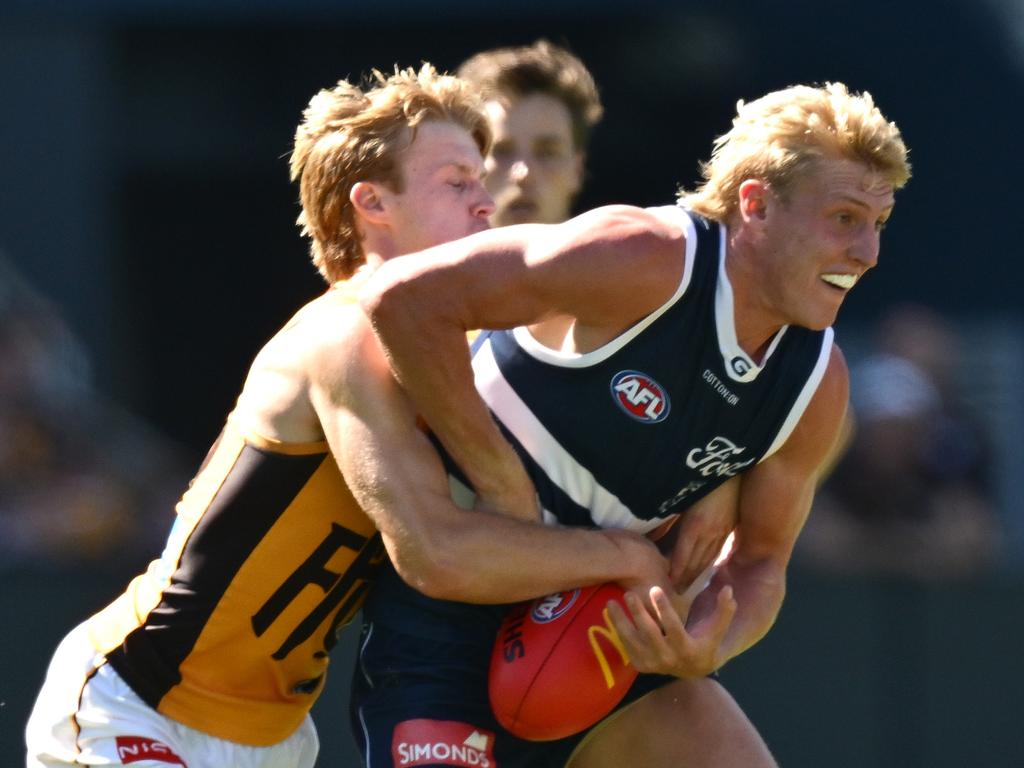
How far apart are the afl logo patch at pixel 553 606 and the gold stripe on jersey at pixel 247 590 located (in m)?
0.42

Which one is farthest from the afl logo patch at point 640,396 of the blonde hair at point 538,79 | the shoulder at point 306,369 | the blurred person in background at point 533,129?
the blonde hair at point 538,79

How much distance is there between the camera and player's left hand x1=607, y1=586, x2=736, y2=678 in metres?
3.89

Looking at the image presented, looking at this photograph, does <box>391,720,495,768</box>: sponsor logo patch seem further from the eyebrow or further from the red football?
the eyebrow

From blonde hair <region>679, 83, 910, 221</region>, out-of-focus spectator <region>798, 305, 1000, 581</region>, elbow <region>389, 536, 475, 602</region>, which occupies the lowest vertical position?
out-of-focus spectator <region>798, 305, 1000, 581</region>

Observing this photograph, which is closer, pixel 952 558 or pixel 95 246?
pixel 952 558

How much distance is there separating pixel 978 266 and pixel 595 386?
7477 mm

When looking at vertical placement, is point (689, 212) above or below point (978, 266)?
above

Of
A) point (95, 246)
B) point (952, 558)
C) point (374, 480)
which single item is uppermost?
point (374, 480)

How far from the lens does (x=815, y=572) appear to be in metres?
7.55

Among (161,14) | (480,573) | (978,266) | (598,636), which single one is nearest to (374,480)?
(480,573)

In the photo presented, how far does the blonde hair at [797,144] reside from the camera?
3.93 meters

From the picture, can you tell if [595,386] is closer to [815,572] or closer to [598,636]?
[598,636]

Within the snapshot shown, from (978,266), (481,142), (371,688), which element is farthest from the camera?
(978,266)

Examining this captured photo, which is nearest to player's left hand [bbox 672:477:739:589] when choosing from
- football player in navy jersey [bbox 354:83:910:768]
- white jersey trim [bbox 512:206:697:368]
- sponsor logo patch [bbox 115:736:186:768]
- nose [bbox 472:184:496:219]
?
football player in navy jersey [bbox 354:83:910:768]
